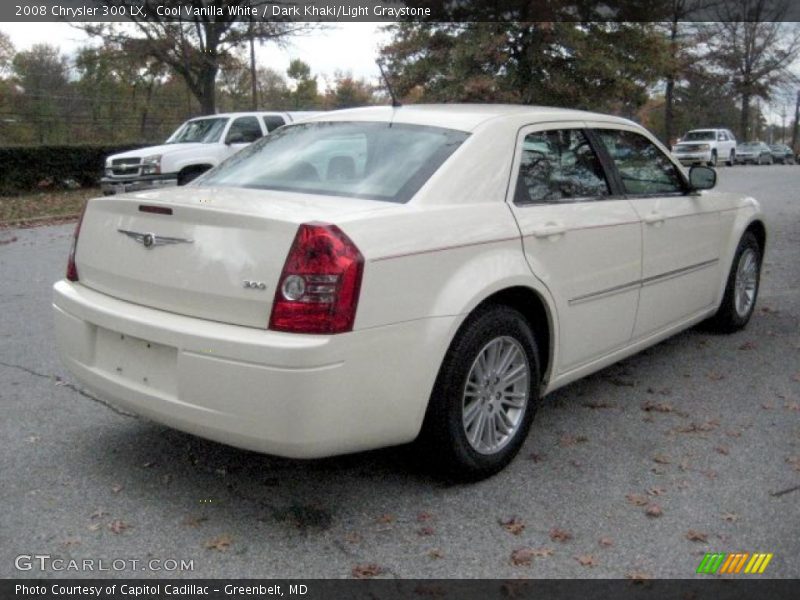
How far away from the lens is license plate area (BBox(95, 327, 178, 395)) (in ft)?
10.3

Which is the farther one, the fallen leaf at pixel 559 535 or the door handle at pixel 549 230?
the door handle at pixel 549 230

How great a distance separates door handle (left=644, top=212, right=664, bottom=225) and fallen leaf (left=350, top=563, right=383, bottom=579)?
257 cm

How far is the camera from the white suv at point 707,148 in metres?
35.8

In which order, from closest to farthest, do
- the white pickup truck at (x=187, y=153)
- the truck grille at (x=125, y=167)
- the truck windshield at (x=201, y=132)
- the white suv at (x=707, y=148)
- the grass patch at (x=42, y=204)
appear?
the white pickup truck at (x=187, y=153) < the grass patch at (x=42, y=204) < the truck grille at (x=125, y=167) < the truck windshield at (x=201, y=132) < the white suv at (x=707, y=148)

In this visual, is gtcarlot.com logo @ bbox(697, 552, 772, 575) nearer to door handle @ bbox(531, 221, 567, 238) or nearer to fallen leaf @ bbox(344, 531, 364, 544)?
fallen leaf @ bbox(344, 531, 364, 544)

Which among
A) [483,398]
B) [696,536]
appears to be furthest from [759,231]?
[696,536]

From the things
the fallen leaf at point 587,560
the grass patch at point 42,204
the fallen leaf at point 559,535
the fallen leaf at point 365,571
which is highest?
the grass patch at point 42,204

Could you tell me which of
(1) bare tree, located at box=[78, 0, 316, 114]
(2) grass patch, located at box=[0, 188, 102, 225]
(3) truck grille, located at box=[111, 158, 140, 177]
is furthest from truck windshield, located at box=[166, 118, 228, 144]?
(1) bare tree, located at box=[78, 0, 316, 114]

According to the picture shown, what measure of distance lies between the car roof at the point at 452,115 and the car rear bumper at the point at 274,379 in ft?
3.81

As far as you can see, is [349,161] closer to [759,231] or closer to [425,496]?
[425,496]

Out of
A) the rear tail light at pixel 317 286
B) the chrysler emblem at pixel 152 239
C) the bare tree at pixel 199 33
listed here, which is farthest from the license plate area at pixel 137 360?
the bare tree at pixel 199 33

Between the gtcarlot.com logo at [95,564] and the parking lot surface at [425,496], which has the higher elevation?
the parking lot surface at [425,496]

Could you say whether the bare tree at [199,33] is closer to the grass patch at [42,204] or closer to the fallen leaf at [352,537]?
Answer: the grass patch at [42,204]

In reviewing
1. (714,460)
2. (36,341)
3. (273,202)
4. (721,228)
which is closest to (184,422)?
(273,202)
